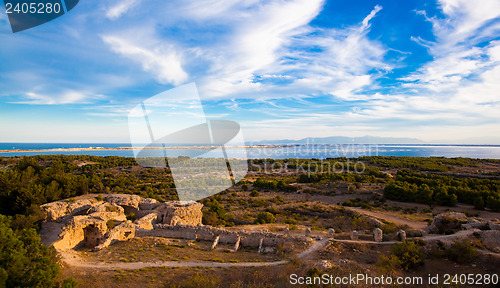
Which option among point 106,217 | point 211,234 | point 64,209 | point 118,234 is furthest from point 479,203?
point 64,209

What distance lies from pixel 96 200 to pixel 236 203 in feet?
50.6

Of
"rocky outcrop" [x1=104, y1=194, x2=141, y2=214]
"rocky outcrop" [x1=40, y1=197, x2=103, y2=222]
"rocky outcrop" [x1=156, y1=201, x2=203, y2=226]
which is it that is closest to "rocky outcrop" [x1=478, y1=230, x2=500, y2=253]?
"rocky outcrop" [x1=156, y1=201, x2=203, y2=226]

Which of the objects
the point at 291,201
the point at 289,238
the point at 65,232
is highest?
the point at 65,232

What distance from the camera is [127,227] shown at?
14312 mm

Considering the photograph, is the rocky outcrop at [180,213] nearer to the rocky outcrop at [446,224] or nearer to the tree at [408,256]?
the tree at [408,256]

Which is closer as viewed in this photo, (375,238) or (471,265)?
(471,265)

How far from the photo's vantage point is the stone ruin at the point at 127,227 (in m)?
13.2

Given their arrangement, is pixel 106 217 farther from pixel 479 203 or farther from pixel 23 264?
pixel 479 203

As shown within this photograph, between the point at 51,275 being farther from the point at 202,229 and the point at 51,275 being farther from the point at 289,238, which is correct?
the point at 289,238

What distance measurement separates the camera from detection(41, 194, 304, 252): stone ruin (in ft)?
43.4

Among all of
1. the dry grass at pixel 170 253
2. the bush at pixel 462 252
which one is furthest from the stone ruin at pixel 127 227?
the bush at pixel 462 252

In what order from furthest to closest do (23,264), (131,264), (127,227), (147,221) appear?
(147,221)
(127,227)
(131,264)
(23,264)

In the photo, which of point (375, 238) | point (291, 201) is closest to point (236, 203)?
point (291, 201)

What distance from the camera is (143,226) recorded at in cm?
1530
